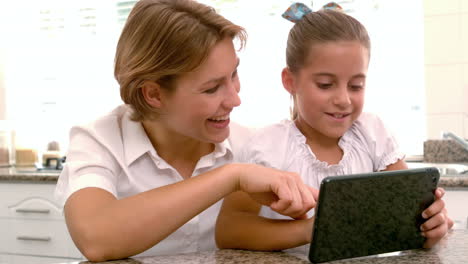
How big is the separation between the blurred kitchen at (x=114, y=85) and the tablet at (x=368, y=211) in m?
1.39

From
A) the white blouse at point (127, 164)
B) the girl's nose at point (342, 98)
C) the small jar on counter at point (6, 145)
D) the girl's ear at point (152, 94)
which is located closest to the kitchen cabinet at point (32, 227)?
the small jar on counter at point (6, 145)

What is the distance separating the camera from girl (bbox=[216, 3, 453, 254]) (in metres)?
1.26

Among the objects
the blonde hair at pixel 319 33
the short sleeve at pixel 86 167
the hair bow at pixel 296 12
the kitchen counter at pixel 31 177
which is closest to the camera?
the short sleeve at pixel 86 167

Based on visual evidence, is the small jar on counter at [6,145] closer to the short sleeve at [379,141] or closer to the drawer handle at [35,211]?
the drawer handle at [35,211]

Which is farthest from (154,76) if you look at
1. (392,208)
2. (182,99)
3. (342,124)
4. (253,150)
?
(392,208)

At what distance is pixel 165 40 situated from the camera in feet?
4.04

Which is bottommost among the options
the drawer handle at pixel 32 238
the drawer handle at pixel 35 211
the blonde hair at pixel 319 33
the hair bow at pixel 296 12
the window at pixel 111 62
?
the drawer handle at pixel 32 238

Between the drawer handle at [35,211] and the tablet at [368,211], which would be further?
the drawer handle at [35,211]

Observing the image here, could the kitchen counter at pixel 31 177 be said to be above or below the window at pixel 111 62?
below

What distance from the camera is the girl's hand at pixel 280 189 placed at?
0.97 m

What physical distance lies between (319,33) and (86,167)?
570mm

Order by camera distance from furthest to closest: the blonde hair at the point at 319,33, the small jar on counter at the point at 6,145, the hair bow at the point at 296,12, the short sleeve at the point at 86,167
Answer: the small jar on counter at the point at 6,145 → the hair bow at the point at 296,12 → the blonde hair at the point at 319,33 → the short sleeve at the point at 86,167

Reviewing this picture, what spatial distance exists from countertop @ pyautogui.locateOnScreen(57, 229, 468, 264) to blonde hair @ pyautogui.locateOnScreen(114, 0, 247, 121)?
412 millimetres

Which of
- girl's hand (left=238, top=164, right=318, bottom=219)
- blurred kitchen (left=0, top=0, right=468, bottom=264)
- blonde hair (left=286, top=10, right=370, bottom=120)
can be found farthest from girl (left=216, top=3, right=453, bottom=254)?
blurred kitchen (left=0, top=0, right=468, bottom=264)
